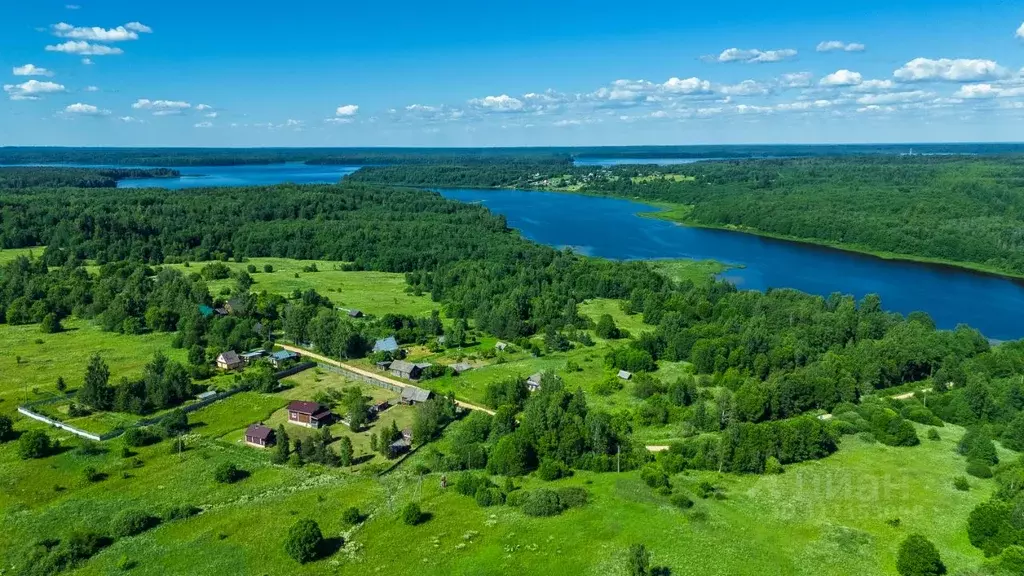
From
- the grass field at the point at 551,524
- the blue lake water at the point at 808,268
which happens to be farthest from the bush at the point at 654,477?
the blue lake water at the point at 808,268

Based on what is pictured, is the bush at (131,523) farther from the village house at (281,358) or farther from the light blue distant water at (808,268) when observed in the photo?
the light blue distant water at (808,268)

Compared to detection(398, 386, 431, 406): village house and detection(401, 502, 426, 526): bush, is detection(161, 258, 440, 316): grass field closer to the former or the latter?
detection(398, 386, 431, 406): village house

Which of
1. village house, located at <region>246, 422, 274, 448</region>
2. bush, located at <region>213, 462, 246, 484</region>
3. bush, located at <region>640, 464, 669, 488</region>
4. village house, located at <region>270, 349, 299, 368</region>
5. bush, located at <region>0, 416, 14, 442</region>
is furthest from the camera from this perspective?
village house, located at <region>270, 349, 299, 368</region>

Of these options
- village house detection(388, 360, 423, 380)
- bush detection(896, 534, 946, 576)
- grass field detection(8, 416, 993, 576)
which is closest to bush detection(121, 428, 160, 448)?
grass field detection(8, 416, 993, 576)

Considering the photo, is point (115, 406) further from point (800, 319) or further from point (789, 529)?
point (800, 319)

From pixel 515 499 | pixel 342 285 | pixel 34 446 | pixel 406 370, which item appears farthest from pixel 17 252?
pixel 515 499

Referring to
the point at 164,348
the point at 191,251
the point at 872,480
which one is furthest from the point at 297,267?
the point at 872,480
